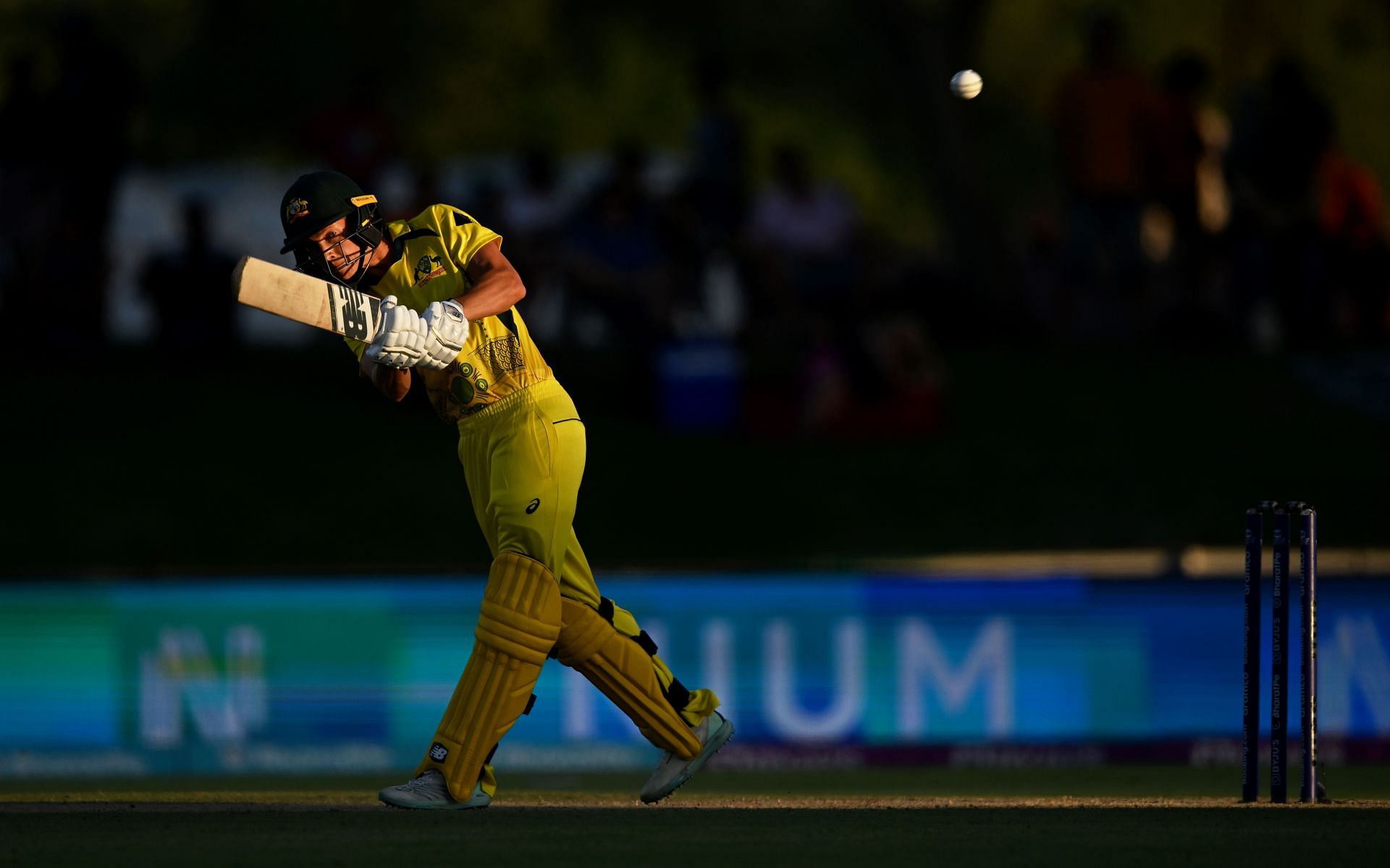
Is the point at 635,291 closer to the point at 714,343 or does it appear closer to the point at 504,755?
the point at 714,343

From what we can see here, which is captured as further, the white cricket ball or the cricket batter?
the white cricket ball

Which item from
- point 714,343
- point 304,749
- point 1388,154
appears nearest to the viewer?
point 304,749

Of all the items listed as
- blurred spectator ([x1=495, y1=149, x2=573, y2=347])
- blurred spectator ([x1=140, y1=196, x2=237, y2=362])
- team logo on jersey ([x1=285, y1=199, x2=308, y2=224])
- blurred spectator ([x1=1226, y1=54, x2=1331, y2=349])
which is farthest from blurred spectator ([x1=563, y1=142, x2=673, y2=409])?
→ team logo on jersey ([x1=285, y1=199, x2=308, y2=224])

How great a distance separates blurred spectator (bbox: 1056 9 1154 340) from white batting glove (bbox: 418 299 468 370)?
873cm

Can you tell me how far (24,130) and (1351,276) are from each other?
936 centimetres

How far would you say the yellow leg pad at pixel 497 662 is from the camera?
22.2 feet

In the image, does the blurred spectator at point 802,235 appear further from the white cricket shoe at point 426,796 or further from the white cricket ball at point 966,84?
the white cricket shoe at point 426,796

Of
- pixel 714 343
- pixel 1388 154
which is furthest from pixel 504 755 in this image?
pixel 1388 154

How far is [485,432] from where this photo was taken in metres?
6.80

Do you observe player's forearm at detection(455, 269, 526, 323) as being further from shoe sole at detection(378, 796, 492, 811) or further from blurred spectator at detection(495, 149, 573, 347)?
blurred spectator at detection(495, 149, 573, 347)

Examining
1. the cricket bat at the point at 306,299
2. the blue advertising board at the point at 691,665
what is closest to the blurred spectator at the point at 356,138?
the blue advertising board at the point at 691,665

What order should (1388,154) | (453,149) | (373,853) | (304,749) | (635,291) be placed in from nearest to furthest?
(373,853)
(304,749)
(635,291)
(1388,154)
(453,149)

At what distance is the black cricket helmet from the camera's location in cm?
664

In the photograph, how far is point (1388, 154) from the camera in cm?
2814
